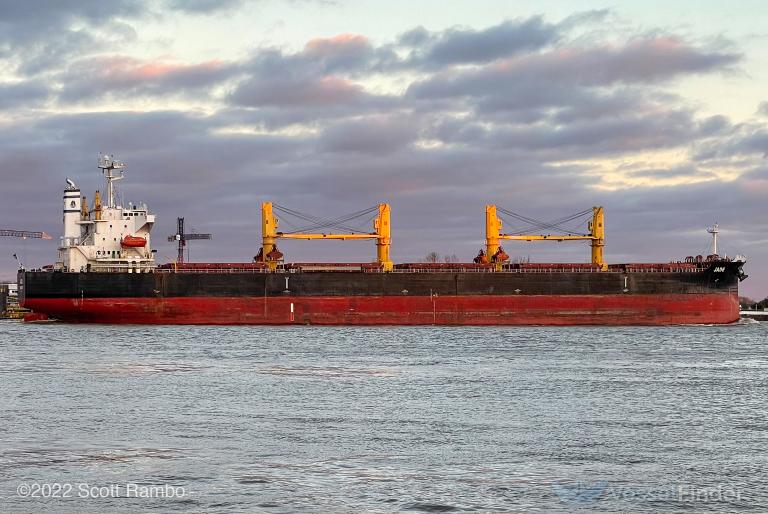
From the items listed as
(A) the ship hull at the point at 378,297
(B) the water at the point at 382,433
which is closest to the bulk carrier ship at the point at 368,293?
→ (A) the ship hull at the point at 378,297

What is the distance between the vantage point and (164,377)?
2556 cm

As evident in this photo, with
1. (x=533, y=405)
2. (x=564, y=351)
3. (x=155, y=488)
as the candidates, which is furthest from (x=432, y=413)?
(x=564, y=351)

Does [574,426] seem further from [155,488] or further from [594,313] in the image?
[594,313]

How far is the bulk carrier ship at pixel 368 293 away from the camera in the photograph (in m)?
51.7

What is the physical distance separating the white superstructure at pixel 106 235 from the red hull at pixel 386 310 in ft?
11.7

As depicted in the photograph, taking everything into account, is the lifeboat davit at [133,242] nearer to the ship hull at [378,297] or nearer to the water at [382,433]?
the ship hull at [378,297]

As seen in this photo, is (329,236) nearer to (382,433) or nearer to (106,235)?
(106,235)

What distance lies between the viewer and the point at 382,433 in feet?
53.5

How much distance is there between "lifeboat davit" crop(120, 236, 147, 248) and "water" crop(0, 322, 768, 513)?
2277cm

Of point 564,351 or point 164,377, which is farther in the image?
point 564,351

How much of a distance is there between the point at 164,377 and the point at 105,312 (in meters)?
27.7

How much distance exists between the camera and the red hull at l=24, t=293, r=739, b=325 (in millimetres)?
51750

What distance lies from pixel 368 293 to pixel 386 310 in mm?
1447

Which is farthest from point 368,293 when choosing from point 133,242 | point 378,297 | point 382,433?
point 382,433
